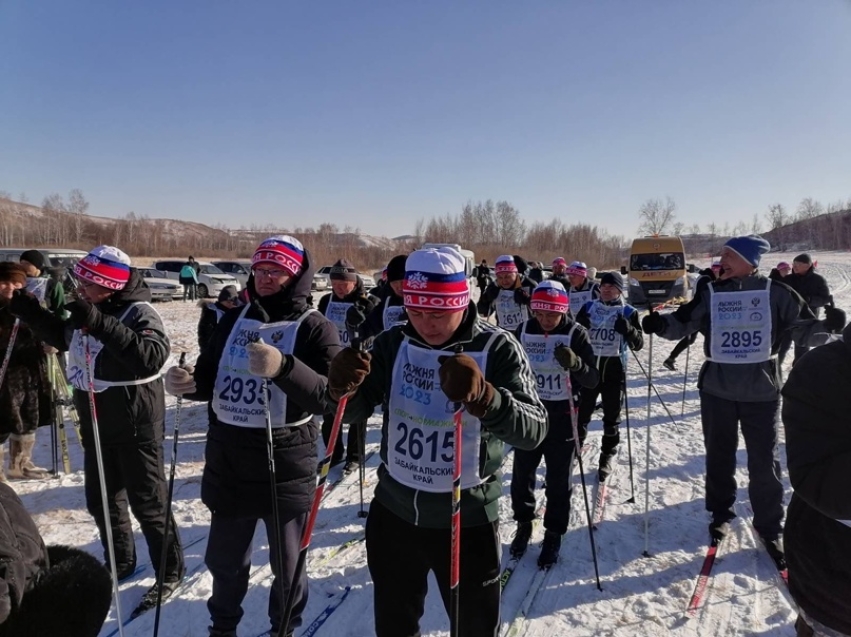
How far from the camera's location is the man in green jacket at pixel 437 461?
228 cm

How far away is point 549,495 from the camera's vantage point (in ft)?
13.5

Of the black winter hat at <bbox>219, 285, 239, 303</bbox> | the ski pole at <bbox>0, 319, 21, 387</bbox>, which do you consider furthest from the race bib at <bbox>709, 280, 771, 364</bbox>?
the ski pole at <bbox>0, 319, 21, 387</bbox>

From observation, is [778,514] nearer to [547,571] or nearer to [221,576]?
[547,571]

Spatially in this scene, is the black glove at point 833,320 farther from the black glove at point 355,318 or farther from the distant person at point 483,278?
the distant person at point 483,278

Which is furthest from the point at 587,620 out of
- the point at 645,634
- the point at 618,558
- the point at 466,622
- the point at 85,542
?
the point at 85,542

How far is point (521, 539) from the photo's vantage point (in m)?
4.18

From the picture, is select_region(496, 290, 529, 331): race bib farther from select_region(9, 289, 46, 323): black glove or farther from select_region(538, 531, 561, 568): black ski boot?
select_region(9, 289, 46, 323): black glove

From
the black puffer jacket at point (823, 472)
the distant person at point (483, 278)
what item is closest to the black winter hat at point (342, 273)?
the black puffer jacket at point (823, 472)

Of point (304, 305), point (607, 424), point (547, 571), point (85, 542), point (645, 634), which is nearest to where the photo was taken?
point (304, 305)

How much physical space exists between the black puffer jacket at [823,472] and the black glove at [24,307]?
175 inches

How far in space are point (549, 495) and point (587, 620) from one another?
0.94 metres

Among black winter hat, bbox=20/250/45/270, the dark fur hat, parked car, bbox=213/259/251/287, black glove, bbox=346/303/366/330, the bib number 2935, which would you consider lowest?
the dark fur hat

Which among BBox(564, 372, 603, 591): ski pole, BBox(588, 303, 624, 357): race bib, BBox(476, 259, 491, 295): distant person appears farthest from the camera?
BBox(476, 259, 491, 295): distant person

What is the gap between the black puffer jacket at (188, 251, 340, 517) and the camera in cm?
273
